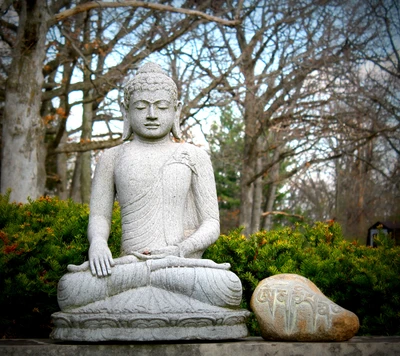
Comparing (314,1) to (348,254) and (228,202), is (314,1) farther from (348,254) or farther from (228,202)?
(228,202)

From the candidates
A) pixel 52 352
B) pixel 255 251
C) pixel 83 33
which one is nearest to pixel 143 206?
pixel 52 352

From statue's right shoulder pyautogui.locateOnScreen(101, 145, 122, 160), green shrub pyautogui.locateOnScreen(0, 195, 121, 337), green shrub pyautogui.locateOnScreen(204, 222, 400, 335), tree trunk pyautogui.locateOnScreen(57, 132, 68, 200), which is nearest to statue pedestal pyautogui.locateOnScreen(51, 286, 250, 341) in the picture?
statue's right shoulder pyautogui.locateOnScreen(101, 145, 122, 160)

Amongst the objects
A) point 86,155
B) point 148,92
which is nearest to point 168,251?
point 148,92

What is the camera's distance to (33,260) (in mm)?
7395

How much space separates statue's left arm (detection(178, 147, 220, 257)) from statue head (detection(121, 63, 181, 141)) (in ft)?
1.45

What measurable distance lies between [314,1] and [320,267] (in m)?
10.7

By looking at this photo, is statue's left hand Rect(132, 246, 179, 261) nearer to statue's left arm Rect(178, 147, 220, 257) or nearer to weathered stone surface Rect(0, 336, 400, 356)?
statue's left arm Rect(178, 147, 220, 257)

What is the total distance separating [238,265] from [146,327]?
2708 mm

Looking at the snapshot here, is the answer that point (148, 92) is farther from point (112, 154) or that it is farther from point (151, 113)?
point (112, 154)

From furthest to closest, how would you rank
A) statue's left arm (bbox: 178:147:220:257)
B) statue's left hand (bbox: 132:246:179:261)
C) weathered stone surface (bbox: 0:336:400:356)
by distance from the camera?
statue's left arm (bbox: 178:147:220:257) → statue's left hand (bbox: 132:246:179:261) → weathered stone surface (bbox: 0:336:400:356)

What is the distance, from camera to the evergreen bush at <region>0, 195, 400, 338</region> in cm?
734

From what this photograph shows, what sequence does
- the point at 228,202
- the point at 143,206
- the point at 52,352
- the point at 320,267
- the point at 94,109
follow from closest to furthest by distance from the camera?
the point at 52,352, the point at 143,206, the point at 320,267, the point at 94,109, the point at 228,202

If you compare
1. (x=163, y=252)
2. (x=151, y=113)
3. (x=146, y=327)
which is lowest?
(x=146, y=327)

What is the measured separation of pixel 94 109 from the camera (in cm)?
1916
